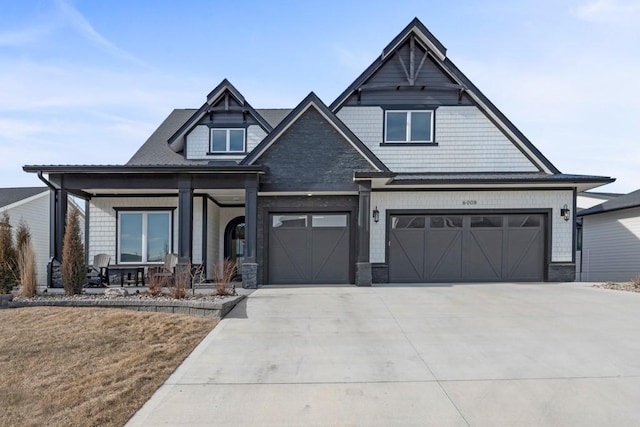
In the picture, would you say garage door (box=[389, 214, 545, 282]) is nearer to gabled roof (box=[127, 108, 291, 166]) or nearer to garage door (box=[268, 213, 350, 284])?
garage door (box=[268, 213, 350, 284])

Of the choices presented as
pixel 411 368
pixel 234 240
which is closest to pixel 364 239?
pixel 234 240

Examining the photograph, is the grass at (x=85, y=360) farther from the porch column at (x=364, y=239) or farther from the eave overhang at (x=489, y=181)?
the eave overhang at (x=489, y=181)

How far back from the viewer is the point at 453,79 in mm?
13969

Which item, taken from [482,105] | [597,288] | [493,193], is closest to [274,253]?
[493,193]

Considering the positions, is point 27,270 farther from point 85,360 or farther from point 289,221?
point 289,221

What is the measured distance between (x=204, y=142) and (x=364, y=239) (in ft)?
23.5

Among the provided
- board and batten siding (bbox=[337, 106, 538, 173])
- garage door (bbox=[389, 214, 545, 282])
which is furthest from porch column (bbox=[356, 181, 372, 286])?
board and batten siding (bbox=[337, 106, 538, 173])

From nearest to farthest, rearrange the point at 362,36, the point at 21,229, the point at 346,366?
the point at 346,366 < the point at 21,229 < the point at 362,36

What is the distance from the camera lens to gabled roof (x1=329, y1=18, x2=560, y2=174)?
44.4 ft

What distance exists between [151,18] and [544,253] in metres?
14.3

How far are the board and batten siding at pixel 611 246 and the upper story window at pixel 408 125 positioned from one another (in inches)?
351

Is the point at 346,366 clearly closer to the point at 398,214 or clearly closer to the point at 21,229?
the point at 398,214

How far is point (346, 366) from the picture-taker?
17.2 ft

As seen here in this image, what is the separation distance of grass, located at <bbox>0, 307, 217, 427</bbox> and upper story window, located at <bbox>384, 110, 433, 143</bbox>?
9.42 m
